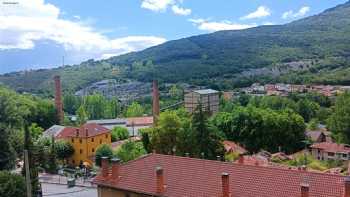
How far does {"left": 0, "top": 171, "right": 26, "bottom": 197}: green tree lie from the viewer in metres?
28.9

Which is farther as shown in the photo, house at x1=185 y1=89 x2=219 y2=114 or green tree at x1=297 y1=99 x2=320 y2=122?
house at x1=185 y1=89 x2=219 y2=114

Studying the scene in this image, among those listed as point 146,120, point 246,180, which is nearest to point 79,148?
point 146,120

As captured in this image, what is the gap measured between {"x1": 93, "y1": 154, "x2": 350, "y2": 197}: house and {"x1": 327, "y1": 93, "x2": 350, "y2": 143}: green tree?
105ft

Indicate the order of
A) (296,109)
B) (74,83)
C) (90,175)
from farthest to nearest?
(74,83) → (296,109) → (90,175)

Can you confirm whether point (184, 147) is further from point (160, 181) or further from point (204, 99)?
point (204, 99)

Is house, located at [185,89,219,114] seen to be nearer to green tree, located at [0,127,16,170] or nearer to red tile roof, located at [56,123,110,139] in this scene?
red tile roof, located at [56,123,110,139]

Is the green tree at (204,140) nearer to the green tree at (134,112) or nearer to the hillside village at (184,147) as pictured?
the hillside village at (184,147)

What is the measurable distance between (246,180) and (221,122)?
36.3 meters

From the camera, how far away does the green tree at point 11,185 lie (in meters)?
28.9

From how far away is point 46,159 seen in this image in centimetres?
4781

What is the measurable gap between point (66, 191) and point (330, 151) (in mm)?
30752

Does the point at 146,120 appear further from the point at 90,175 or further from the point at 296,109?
the point at 90,175

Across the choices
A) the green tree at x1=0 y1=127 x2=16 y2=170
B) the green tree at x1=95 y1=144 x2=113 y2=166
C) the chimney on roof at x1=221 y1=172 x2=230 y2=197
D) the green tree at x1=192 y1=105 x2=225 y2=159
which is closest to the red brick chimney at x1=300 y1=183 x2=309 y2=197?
the chimney on roof at x1=221 y1=172 x2=230 y2=197

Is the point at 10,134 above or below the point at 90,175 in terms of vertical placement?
above
